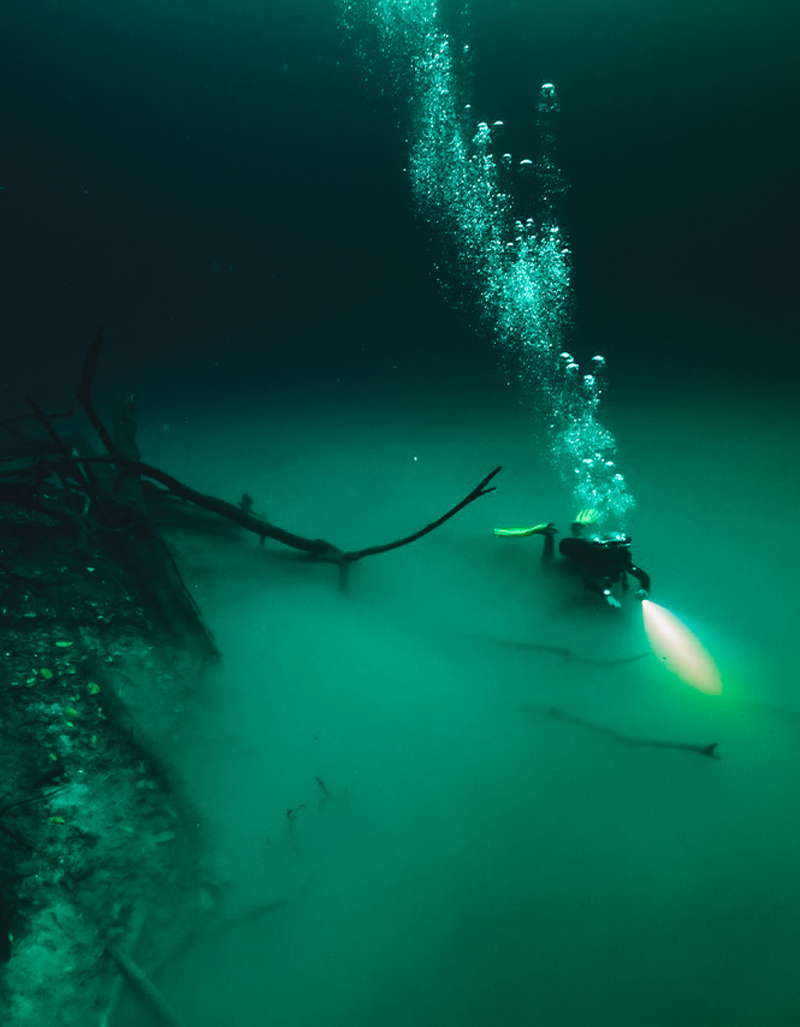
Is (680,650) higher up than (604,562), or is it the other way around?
(604,562)

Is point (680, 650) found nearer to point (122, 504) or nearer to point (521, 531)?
point (521, 531)

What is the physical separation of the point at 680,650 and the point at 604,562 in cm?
59

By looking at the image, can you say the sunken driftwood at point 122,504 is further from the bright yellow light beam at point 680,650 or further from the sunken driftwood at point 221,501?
the bright yellow light beam at point 680,650

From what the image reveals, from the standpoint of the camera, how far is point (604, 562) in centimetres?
323

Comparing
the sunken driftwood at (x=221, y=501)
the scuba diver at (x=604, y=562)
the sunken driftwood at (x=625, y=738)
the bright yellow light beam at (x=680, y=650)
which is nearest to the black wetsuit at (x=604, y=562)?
the scuba diver at (x=604, y=562)

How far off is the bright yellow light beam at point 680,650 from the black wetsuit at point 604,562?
193 millimetres

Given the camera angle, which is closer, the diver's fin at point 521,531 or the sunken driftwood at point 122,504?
the sunken driftwood at point 122,504

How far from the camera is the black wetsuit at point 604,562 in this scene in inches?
126

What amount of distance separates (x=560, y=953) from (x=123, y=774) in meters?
1.65

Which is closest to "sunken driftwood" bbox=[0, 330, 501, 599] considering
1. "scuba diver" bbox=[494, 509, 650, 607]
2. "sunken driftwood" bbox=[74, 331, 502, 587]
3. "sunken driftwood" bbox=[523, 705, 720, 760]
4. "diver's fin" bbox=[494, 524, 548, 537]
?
"sunken driftwood" bbox=[74, 331, 502, 587]

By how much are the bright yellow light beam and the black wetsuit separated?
0.19 m

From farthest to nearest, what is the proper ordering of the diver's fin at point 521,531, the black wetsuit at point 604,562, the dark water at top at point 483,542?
the diver's fin at point 521,531
the black wetsuit at point 604,562
the dark water at top at point 483,542

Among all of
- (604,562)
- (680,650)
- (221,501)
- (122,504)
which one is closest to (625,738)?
(680,650)

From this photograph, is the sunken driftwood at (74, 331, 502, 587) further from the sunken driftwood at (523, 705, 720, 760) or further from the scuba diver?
the sunken driftwood at (523, 705, 720, 760)
